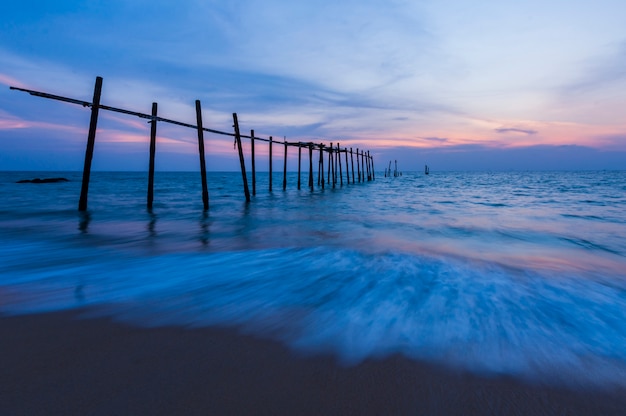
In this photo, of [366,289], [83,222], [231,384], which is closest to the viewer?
[231,384]

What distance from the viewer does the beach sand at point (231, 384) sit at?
165cm

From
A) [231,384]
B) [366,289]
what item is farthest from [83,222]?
[231,384]

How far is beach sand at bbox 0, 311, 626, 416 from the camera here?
165 cm

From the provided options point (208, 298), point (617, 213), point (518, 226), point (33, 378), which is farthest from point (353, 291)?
point (617, 213)

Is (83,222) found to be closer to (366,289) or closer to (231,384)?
(366,289)

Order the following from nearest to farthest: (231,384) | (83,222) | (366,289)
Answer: (231,384), (366,289), (83,222)

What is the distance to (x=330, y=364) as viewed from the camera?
2119 mm

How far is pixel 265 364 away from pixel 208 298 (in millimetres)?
1544

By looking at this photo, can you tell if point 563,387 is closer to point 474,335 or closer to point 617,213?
point 474,335

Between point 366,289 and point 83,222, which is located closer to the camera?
point 366,289

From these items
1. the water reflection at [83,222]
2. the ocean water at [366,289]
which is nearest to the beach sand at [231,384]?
the ocean water at [366,289]

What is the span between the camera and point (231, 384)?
1.84 m

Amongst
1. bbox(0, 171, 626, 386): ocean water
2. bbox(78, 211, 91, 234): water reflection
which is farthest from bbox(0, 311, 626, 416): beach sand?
bbox(78, 211, 91, 234): water reflection

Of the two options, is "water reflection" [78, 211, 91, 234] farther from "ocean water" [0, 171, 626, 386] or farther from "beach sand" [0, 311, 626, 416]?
"beach sand" [0, 311, 626, 416]
